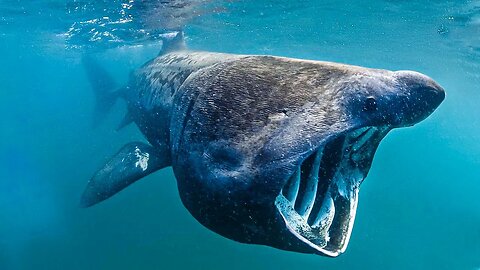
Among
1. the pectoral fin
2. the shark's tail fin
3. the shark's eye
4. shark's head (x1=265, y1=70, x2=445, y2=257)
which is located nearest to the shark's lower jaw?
shark's head (x1=265, y1=70, x2=445, y2=257)

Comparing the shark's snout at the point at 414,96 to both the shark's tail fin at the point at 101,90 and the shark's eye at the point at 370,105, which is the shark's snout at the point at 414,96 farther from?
the shark's tail fin at the point at 101,90

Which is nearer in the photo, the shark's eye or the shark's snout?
the shark's eye

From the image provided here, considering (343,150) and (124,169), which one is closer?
(343,150)

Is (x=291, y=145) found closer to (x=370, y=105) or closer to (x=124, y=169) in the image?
(x=370, y=105)

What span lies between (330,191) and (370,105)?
0.82 m

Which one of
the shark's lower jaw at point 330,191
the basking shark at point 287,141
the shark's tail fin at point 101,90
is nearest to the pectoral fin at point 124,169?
the basking shark at point 287,141

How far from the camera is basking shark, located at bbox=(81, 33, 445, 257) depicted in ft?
8.14

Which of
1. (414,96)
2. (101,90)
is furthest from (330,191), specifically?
(101,90)

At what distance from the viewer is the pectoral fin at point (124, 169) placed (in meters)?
4.95

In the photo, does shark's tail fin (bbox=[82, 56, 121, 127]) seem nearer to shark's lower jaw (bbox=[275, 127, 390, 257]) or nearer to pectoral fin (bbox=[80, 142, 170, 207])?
pectoral fin (bbox=[80, 142, 170, 207])

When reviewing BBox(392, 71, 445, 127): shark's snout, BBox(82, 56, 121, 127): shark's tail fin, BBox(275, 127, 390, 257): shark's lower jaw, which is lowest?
BBox(82, 56, 121, 127): shark's tail fin

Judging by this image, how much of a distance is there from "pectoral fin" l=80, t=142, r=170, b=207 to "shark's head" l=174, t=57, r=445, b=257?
5.63 ft

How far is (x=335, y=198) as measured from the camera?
3025 mm

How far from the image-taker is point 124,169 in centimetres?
532
